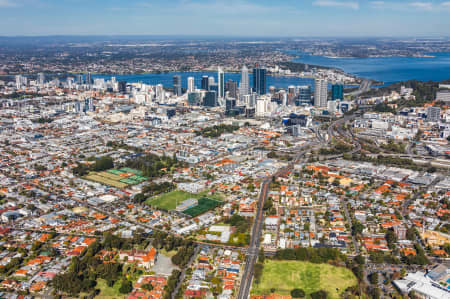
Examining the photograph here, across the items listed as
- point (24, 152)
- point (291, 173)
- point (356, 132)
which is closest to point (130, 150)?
point (24, 152)

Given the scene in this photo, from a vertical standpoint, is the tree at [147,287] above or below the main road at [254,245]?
below

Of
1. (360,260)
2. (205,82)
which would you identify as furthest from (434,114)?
(205,82)

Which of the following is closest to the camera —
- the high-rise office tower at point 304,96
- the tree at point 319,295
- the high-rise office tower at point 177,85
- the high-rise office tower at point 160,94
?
the tree at point 319,295

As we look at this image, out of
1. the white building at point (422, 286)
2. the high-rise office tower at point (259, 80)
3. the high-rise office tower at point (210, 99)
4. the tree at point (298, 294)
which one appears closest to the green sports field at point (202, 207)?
the tree at point (298, 294)

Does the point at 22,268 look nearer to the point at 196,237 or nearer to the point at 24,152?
the point at 196,237

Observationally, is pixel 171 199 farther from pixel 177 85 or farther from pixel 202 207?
pixel 177 85

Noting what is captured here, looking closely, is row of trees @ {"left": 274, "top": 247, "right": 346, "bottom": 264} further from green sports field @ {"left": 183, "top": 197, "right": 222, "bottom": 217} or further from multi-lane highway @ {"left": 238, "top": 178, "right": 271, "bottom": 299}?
green sports field @ {"left": 183, "top": 197, "right": 222, "bottom": 217}

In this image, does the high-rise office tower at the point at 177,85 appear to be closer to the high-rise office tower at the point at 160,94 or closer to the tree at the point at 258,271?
the high-rise office tower at the point at 160,94
